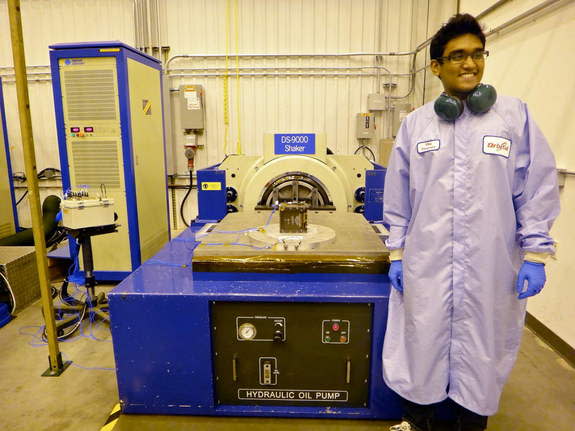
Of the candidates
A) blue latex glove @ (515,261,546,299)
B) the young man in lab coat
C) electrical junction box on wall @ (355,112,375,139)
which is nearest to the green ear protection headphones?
the young man in lab coat

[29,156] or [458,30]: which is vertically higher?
[458,30]

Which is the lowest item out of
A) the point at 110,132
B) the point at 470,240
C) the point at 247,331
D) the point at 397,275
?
the point at 247,331

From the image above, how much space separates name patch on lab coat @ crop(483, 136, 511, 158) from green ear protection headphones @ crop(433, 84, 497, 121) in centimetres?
10

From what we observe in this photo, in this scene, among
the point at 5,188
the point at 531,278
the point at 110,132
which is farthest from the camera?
Result: the point at 5,188

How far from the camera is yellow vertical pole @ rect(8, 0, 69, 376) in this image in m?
1.68

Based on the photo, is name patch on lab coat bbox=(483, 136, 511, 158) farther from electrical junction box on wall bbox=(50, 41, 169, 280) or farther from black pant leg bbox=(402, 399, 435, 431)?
electrical junction box on wall bbox=(50, 41, 169, 280)

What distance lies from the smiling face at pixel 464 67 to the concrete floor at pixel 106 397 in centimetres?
125

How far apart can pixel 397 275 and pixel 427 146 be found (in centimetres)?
44

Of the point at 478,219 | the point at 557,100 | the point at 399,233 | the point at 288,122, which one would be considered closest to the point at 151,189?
the point at 288,122

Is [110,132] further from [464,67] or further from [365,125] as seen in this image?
[365,125]

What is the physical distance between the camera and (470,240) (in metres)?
1.22

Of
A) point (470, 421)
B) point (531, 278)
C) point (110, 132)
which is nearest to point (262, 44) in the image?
point (110, 132)

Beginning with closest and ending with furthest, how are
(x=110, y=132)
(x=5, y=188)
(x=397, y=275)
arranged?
(x=397, y=275) → (x=110, y=132) → (x=5, y=188)

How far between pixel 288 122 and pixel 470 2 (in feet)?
6.42
